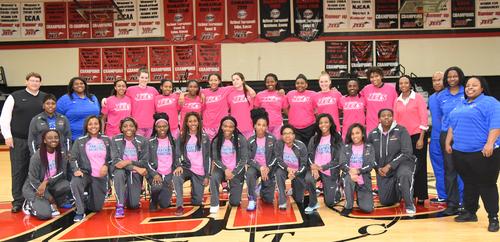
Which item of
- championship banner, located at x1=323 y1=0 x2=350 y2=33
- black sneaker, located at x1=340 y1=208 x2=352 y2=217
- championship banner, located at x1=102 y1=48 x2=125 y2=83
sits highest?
championship banner, located at x1=323 y1=0 x2=350 y2=33

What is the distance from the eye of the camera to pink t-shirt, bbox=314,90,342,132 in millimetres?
5758

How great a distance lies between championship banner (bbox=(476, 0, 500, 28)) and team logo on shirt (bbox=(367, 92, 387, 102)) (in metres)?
8.12

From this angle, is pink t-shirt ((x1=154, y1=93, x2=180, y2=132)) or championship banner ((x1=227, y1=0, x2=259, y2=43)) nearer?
pink t-shirt ((x1=154, y1=93, x2=180, y2=132))

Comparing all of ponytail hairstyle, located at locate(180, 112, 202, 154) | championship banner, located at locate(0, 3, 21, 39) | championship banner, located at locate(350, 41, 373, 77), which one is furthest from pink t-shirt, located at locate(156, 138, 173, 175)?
championship banner, located at locate(0, 3, 21, 39)

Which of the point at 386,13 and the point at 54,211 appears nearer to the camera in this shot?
the point at 54,211

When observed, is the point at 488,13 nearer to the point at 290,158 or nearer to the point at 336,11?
the point at 336,11

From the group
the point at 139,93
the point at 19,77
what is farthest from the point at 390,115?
the point at 19,77

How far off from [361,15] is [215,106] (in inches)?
282

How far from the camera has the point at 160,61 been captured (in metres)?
11.8

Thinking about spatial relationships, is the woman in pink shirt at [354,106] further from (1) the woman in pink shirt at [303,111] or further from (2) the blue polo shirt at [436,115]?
(2) the blue polo shirt at [436,115]

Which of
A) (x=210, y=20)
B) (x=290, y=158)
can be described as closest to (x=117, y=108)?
(x=290, y=158)

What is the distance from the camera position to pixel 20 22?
11.9 m

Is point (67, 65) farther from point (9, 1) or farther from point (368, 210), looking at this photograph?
point (368, 210)

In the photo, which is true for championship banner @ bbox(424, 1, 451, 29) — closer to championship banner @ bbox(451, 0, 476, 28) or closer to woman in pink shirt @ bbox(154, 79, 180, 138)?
championship banner @ bbox(451, 0, 476, 28)
